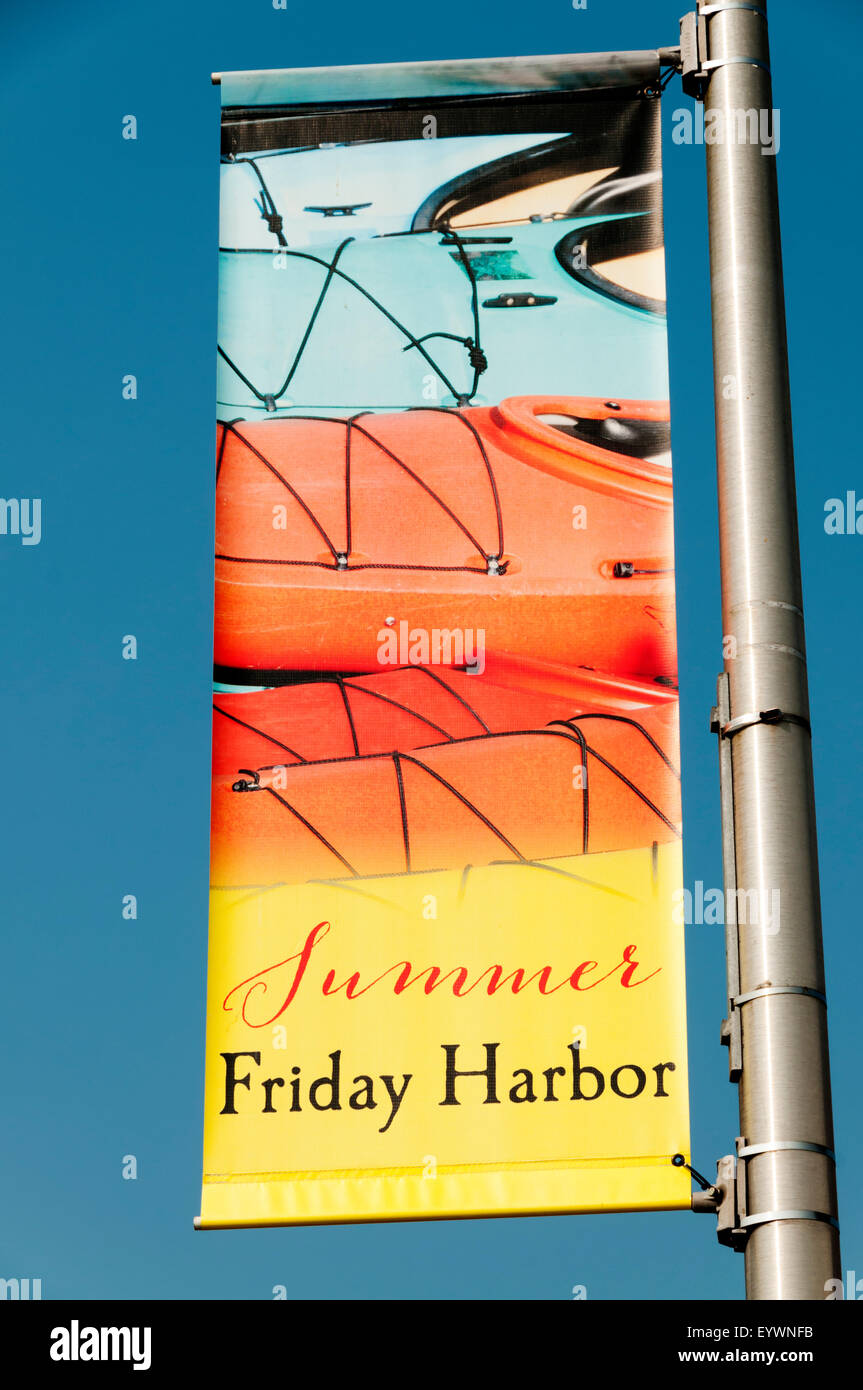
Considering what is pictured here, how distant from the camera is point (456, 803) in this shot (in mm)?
Result: 8406

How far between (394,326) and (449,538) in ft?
3.37

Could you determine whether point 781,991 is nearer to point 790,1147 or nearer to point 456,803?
point 790,1147

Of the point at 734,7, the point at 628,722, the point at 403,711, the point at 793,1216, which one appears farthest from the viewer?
the point at 734,7

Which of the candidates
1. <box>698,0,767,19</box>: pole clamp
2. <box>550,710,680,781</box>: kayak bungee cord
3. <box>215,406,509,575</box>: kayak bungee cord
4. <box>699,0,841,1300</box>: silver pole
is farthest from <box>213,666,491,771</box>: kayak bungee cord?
<box>698,0,767,19</box>: pole clamp

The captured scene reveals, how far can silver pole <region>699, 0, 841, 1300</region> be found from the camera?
7.32m

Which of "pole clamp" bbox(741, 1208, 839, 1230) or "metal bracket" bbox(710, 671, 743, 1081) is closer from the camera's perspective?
"pole clamp" bbox(741, 1208, 839, 1230)

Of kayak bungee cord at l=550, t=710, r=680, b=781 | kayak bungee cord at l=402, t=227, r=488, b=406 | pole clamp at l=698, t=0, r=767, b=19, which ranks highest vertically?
pole clamp at l=698, t=0, r=767, b=19

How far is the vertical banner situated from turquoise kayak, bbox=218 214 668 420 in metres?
0.01

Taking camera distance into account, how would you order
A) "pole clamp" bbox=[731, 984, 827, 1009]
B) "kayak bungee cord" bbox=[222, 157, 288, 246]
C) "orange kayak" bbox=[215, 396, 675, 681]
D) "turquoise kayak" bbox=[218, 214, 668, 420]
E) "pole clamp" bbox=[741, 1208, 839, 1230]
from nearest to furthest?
"pole clamp" bbox=[741, 1208, 839, 1230], "pole clamp" bbox=[731, 984, 827, 1009], "orange kayak" bbox=[215, 396, 675, 681], "turquoise kayak" bbox=[218, 214, 668, 420], "kayak bungee cord" bbox=[222, 157, 288, 246]

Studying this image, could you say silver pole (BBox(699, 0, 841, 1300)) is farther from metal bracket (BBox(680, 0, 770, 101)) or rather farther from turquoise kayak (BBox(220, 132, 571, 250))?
turquoise kayak (BBox(220, 132, 571, 250))

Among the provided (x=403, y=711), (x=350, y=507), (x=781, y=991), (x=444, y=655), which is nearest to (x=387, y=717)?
(x=403, y=711)

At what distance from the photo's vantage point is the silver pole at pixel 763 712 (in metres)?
7.32
